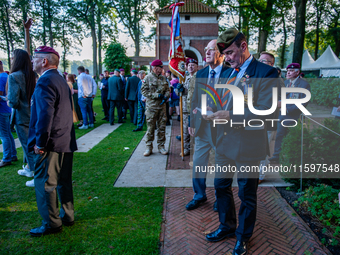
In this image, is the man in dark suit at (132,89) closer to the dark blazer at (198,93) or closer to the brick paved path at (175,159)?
the brick paved path at (175,159)

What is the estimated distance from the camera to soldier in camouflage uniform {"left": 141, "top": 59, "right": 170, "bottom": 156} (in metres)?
6.14

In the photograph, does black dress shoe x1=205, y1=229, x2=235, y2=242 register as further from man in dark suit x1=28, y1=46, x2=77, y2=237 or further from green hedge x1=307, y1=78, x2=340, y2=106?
green hedge x1=307, y1=78, x2=340, y2=106

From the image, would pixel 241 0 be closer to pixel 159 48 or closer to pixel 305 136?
pixel 159 48

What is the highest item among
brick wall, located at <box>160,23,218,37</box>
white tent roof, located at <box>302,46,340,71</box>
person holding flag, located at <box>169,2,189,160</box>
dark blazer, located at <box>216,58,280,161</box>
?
brick wall, located at <box>160,23,218,37</box>

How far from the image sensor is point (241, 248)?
2.55 metres

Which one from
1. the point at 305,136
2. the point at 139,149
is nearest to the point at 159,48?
the point at 139,149

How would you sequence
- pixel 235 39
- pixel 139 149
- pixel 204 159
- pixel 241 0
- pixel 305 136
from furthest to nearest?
pixel 241 0 → pixel 139 149 → pixel 305 136 → pixel 204 159 → pixel 235 39

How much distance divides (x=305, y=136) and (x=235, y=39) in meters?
2.39

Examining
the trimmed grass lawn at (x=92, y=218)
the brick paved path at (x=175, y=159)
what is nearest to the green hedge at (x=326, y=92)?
the brick paved path at (x=175, y=159)

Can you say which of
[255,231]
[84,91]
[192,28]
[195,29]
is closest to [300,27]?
[84,91]

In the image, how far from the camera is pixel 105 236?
2943 mm

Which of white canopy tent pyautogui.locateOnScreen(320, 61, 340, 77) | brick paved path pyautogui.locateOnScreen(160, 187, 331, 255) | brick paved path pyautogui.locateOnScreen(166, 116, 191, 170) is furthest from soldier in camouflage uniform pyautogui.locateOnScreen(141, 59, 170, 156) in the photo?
white canopy tent pyautogui.locateOnScreen(320, 61, 340, 77)

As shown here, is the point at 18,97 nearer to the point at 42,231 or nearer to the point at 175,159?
the point at 42,231

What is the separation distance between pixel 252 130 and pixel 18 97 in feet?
13.4
